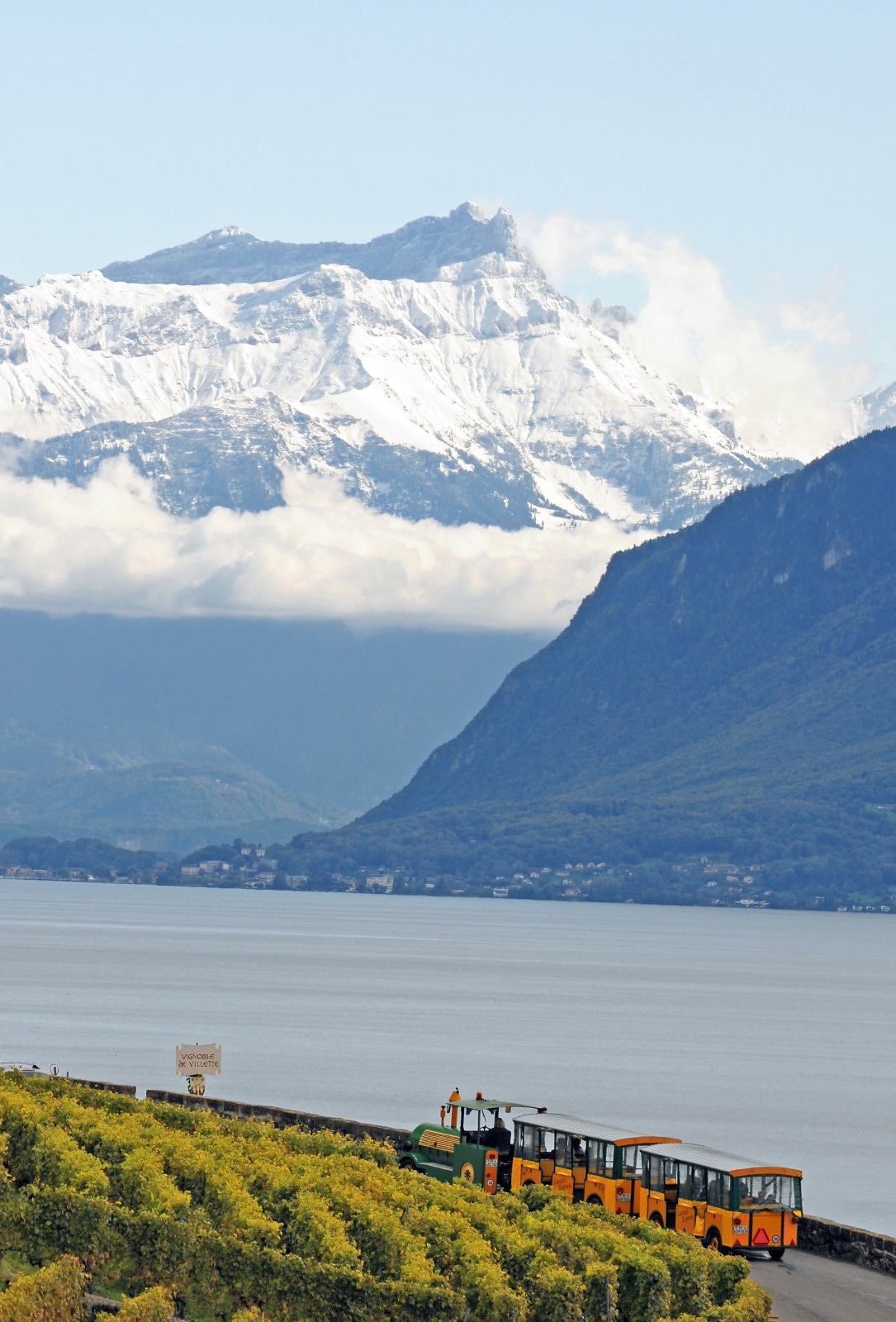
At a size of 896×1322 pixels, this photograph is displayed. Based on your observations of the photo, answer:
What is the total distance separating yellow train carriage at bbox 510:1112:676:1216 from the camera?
43156mm

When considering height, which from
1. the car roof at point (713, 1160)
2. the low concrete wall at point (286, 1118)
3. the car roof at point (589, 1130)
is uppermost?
the car roof at point (589, 1130)

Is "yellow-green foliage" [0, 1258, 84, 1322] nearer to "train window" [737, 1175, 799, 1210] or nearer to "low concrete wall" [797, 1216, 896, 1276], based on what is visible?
"train window" [737, 1175, 799, 1210]

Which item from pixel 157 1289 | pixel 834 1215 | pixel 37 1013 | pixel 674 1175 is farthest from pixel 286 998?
pixel 157 1289

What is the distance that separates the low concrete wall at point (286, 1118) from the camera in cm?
5425

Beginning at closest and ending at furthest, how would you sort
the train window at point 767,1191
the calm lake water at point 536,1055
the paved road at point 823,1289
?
the paved road at point 823,1289, the train window at point 767,1191, the calm lake water at point 536,1055

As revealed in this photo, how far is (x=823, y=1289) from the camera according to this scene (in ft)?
129

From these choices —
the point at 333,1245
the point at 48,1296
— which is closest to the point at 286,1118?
the point at 333,1245

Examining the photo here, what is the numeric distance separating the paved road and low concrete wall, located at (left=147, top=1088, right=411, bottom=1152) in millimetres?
12259

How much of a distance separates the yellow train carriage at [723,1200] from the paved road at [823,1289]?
0.71 m

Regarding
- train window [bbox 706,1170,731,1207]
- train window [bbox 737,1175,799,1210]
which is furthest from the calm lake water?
train window [bbox 706,1170,731,1207]

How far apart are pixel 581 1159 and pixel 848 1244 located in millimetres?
6437

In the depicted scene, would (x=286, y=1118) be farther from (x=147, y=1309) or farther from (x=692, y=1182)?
(x=147, y=1309)

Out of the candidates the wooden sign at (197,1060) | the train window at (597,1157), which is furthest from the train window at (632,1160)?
the wooden sign at (197,1060)

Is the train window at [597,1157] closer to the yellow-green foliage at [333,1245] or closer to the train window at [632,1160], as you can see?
the train window at [632,1160]
